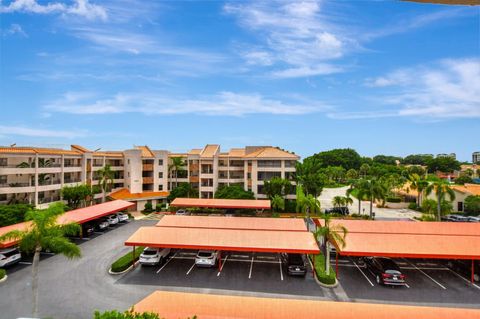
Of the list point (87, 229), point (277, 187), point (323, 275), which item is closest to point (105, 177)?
Result: point (87, 229)

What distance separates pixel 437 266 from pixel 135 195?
1808 inches

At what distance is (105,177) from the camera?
52406 mm

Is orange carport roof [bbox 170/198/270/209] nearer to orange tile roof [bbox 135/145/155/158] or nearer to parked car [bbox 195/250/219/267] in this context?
orange tile roof [bbox 135/145/155/158]

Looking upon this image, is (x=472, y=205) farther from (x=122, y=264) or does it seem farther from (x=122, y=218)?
(x=122, y=218)

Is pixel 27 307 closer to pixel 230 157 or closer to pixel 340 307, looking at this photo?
pixel 340 307

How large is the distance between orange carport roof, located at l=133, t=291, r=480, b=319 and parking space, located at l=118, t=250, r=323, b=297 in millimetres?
6694

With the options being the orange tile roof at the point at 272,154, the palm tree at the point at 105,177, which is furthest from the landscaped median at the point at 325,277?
the palm tree at the point at 105,177

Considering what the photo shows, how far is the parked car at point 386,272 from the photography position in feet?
75.3

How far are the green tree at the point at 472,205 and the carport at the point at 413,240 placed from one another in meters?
22.2

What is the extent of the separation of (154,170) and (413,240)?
149 ft

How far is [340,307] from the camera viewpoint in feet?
50.5

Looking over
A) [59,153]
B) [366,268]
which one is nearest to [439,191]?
[366,268]

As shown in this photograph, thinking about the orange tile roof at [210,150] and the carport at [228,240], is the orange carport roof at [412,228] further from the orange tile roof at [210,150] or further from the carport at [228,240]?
the orange tile roof at [210,150]

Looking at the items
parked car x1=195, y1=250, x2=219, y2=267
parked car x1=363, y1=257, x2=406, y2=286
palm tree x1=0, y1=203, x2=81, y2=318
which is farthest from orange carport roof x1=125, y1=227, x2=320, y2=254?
palm tree x1=0, y1=203, x2=81, y2=318
